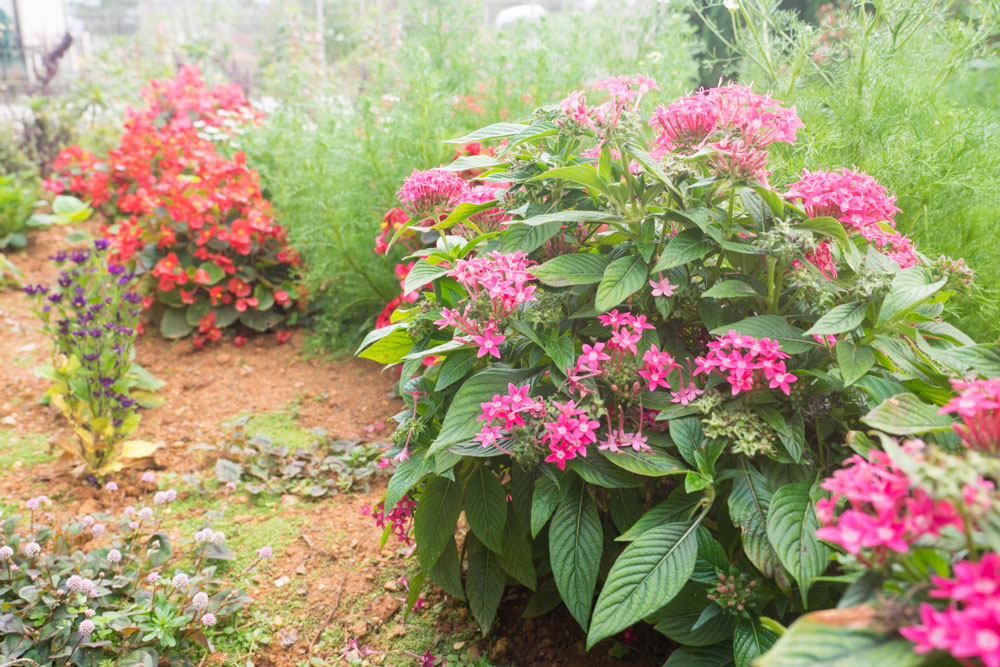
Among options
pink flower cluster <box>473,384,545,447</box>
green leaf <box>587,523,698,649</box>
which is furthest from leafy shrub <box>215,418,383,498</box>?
green leaf <box>587,523,698,649</box>

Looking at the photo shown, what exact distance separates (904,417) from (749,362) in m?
0.23

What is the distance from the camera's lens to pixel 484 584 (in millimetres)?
1500

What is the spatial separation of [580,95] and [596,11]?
8.64 ft

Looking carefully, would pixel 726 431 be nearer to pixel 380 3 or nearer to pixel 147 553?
pixel 147 553

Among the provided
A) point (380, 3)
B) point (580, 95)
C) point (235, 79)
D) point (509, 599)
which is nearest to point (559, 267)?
point (580, 95)

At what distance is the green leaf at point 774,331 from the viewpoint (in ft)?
3.75

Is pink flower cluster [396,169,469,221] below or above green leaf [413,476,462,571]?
above

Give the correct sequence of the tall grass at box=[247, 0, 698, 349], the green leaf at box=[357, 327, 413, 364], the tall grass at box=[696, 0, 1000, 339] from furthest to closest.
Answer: the tall grass at box=[247, 0, 698, 349] < the tall grass at box=[696, 0, 1000, 339] < the green leaf at box=[357, 327, 413, 364]

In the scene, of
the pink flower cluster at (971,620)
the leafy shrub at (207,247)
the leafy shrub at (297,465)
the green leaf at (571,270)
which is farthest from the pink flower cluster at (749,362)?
the leafy shrub at (207,247)

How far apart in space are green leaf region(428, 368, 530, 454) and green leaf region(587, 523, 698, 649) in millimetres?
333

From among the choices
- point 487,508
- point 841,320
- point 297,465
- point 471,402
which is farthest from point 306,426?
point 841,320

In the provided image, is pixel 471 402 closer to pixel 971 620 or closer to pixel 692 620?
pixel 692 620

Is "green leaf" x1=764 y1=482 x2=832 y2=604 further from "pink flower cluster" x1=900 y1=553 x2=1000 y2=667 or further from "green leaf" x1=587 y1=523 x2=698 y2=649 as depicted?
"pink flower cluster" x1=900 y1=553 x2=1000 y2=667

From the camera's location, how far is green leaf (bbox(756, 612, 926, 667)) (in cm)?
67
